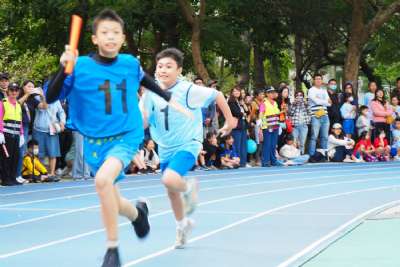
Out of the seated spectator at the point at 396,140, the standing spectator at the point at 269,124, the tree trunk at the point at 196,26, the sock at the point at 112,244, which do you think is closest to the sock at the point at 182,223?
the sock at the point at 112,244

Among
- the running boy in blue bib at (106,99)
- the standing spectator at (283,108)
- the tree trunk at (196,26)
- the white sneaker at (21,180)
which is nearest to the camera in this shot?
the running boy in blue bib at (106,99)

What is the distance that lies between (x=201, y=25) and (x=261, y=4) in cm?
526

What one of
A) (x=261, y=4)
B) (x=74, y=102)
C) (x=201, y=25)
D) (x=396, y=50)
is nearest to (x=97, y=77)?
(x=74, y=102)

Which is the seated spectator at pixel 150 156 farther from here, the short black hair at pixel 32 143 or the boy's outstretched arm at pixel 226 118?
the boy's outstretched arm at pixel 226 118

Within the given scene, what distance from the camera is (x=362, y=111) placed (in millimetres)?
24734

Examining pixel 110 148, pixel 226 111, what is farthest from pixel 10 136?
pixel 110 148

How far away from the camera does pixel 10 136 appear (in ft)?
55.0

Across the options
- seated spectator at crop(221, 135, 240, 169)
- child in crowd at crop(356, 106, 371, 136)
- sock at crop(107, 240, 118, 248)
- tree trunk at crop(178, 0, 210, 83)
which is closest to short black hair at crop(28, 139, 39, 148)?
seated spectator at crop(221, 135, 240, 169)

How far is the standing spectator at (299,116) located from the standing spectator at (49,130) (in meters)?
6.93

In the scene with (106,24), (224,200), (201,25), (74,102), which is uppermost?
(201,25)

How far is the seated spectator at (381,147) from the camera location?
25031mm

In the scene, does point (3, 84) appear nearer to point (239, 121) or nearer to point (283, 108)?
point (239, 121)

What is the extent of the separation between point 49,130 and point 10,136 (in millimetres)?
1047

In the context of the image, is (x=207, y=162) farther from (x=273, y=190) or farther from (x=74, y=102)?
(x=74, y=102)
